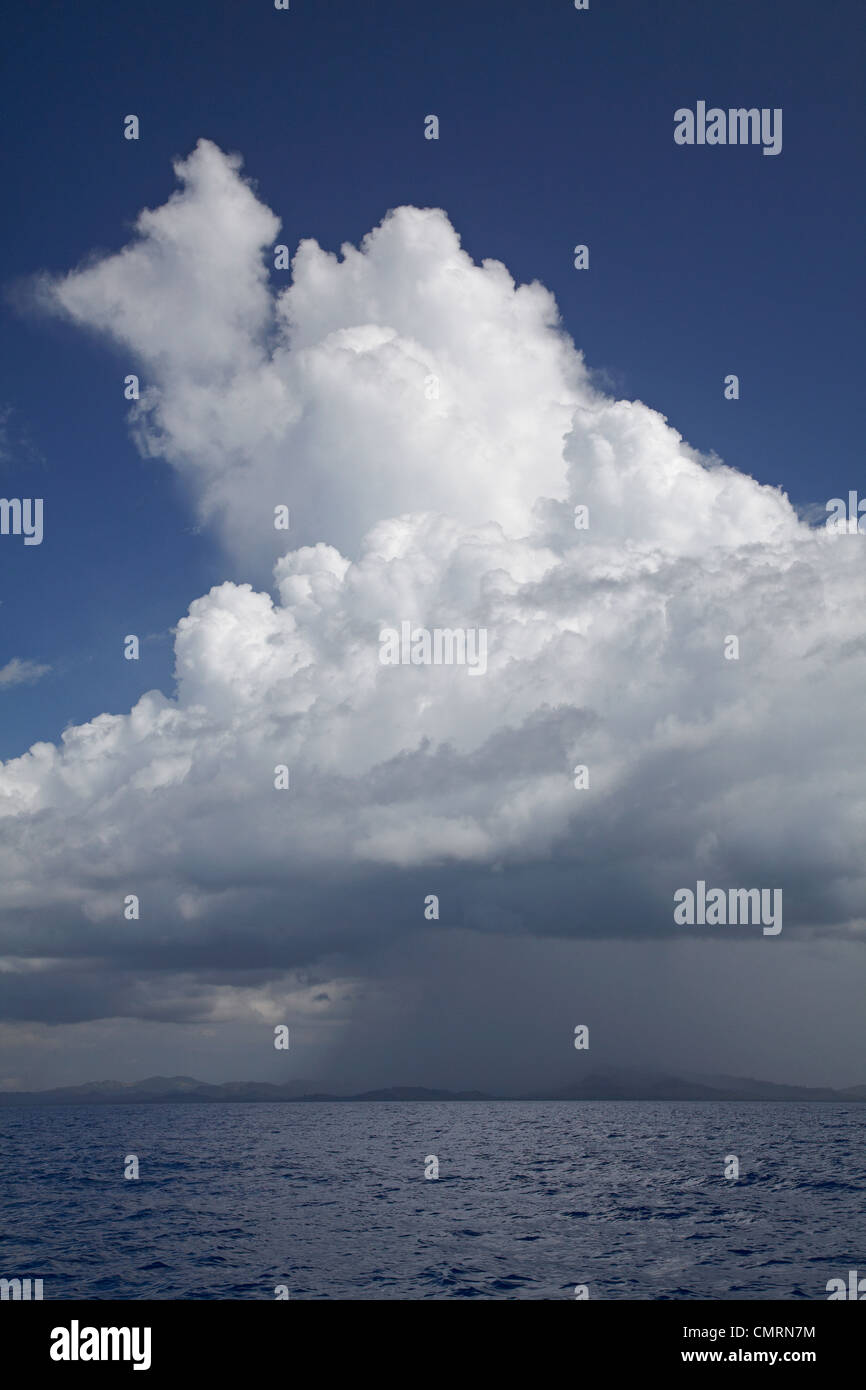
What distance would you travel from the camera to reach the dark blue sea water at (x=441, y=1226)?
3791 centimetres

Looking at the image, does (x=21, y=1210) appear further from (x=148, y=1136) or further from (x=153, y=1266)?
(x=148, y=1136)

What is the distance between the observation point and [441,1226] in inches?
2052

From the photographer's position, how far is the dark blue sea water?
37906 mm

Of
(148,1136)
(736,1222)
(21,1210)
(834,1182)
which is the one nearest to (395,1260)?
(736,1222)
